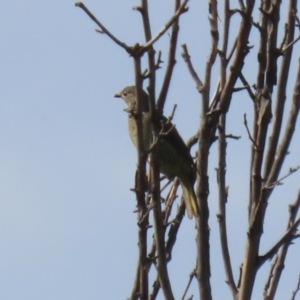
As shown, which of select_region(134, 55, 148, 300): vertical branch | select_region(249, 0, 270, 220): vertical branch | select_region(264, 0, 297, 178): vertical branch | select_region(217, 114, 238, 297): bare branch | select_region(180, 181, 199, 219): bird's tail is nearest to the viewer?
select_region(134, 55, 148, 300): vertical branch

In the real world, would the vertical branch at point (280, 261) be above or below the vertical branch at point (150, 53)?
below

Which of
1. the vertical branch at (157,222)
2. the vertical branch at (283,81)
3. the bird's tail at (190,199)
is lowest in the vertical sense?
the vertical branch at (157,222)

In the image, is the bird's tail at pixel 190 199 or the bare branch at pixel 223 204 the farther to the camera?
the bird's tail at pixel 190 199

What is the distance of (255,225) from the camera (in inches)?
109

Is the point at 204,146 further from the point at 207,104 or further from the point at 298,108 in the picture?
the point at 298,108

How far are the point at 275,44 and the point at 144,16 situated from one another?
51 cm

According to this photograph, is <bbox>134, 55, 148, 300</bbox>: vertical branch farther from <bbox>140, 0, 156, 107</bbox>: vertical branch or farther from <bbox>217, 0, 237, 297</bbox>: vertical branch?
<bbox>217, 0, 237, 297</bbox>: vertical branch

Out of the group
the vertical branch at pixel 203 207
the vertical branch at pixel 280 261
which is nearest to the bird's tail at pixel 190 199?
the vertical branch at pixel 280 261

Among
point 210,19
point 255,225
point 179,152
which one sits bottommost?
point 255,225

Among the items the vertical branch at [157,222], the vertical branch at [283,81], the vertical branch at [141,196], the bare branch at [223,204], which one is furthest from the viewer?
the bare branch at [223,204]

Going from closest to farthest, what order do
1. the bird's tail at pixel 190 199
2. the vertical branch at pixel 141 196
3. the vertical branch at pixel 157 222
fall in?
the vertical branch at pixel 141 196, the vertical branch at pixel 157 222, the bird's tail at pixel 190 199

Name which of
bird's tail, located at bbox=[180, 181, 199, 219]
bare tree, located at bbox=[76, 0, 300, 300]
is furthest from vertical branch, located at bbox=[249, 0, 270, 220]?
bird's tail, located at bbox=[180, 181, 199, 219]

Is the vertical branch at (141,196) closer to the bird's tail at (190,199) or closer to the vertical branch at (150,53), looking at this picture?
the vertical branch at (150,53)

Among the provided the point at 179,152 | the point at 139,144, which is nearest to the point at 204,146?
the point at 139,144
